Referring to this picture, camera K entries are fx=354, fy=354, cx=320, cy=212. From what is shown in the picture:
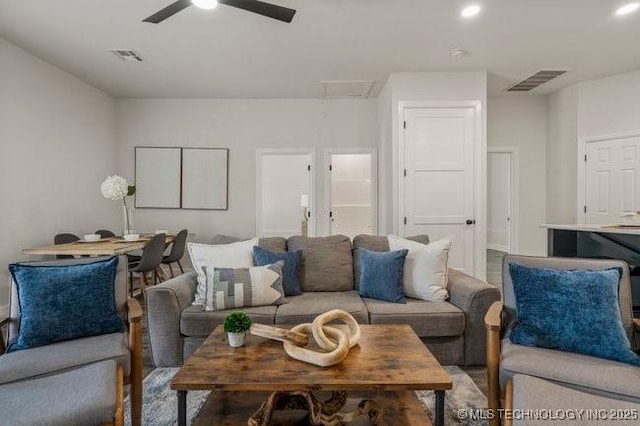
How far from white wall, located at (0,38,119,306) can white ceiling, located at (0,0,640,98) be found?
28 cm

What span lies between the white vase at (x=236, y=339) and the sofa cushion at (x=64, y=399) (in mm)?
492

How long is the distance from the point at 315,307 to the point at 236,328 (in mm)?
864

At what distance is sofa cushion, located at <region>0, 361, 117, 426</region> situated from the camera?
1224 mm

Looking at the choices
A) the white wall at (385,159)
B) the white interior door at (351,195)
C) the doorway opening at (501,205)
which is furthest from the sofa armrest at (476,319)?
the white interior door at (351,195)

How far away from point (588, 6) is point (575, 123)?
2.40 m

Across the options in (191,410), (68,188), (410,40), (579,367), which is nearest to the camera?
(579,367)

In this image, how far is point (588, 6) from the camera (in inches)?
117

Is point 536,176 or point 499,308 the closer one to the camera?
point 499,308

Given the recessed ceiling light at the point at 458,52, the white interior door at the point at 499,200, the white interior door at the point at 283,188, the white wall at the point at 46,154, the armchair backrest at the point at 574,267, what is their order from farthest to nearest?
the white interior door at the point at 499,200 < the white interior door at the point at 283,188 < the recessed ceiling light at the point at 458,52 < the white wall at the point at 46,154 < the armchair backrest at the point at 574,267

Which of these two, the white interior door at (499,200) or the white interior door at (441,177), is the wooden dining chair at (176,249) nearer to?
the white interior door at (441,177)

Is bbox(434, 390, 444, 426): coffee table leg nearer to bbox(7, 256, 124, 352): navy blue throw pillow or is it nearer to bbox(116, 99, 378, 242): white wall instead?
bbox(7, 256, 124, 352): navy blue throw pillow

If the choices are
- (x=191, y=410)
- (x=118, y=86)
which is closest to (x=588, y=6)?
(x=191, y=410)

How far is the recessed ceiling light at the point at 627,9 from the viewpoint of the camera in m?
3.02

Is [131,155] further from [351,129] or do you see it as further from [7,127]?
[351,129]
